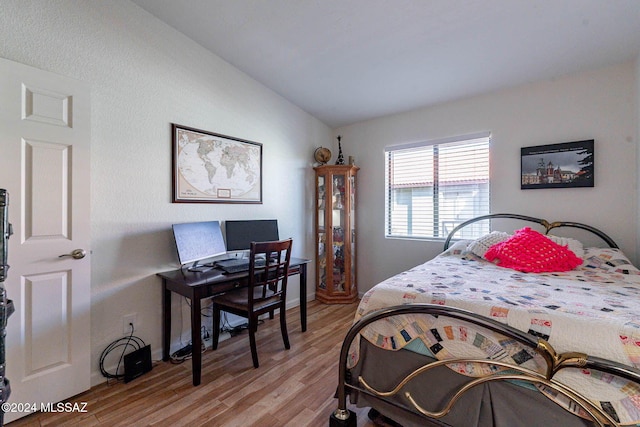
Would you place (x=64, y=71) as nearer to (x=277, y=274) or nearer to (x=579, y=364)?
(x=277, y=274)

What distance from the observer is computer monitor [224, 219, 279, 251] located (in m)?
2.71

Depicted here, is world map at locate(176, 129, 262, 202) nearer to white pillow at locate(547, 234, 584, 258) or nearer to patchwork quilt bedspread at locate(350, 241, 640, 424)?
patchwork quilt bedspread at locate(350, 241, 640, 424)

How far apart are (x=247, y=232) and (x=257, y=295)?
74 centimetres

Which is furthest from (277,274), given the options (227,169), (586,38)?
(586,38)

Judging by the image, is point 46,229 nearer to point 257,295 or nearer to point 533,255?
point 257,295

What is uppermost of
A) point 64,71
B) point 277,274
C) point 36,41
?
point 36,41

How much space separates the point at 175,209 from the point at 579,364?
2.63m

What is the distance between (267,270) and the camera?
2271 millimetres

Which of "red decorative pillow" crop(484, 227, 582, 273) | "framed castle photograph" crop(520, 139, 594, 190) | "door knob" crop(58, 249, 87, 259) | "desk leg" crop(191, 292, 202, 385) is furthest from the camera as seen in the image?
"framed castle photograph" crop(520, 139, 594, 190)

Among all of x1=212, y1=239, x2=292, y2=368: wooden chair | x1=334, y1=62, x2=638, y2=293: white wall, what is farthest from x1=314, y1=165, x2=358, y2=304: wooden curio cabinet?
x1=212, y1=239, x2=292, y2=368: wooden chair

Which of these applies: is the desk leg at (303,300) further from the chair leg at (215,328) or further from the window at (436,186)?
the window at (436,186)

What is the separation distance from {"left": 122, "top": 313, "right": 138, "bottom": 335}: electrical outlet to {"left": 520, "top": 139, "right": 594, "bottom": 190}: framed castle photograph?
12.1 ft

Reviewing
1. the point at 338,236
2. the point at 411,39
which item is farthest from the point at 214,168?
the point at 411,39

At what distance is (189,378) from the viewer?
203 centimetres
